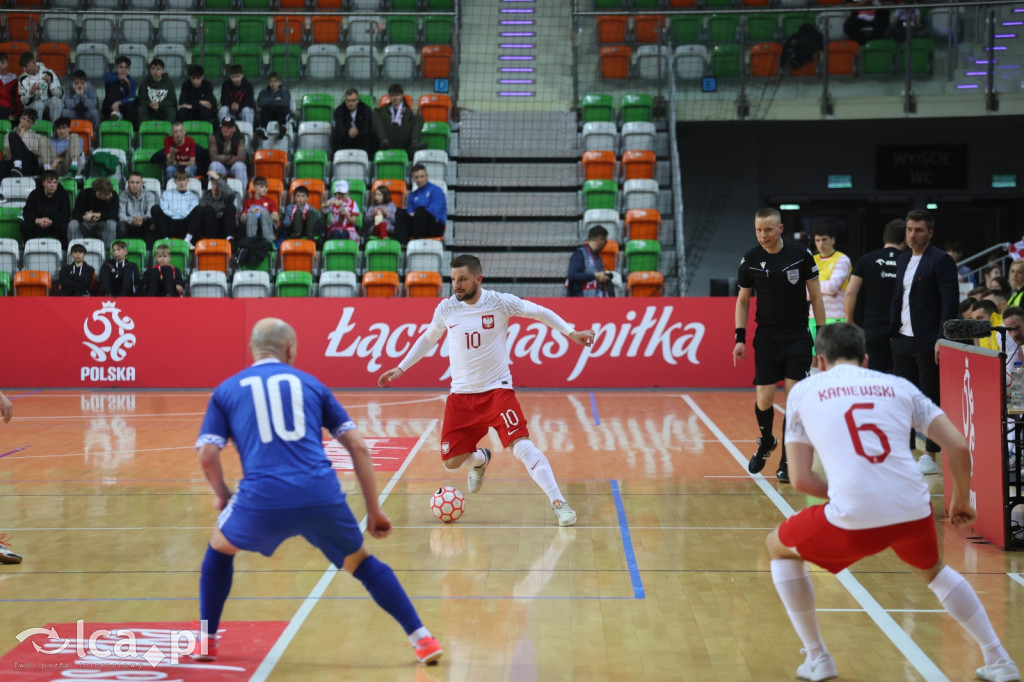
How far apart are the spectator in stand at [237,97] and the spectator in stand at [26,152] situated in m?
3.13

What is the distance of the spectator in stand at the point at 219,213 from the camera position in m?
18.1

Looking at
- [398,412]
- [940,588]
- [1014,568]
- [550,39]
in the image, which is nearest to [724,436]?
[398,412]

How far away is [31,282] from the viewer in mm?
17438

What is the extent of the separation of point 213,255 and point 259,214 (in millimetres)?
1015

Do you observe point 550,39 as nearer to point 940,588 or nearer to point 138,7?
point 138,7

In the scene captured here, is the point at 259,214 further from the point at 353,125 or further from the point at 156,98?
the point at 156,98

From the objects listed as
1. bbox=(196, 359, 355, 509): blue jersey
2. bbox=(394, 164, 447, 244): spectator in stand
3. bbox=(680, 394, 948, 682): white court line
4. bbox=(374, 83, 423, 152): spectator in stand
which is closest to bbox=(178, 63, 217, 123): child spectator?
bbox=(374, 83, 423, 152): spectator in stand

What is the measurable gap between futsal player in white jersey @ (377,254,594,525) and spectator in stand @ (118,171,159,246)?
11.3 meters

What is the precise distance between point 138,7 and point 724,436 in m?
17.5

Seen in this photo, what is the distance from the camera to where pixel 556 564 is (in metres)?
7.21

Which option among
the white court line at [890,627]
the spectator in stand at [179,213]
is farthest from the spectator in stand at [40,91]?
the white court line at [890,627]

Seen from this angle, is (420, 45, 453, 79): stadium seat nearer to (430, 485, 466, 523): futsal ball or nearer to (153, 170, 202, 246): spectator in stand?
(153, 170, 202, 246): spectator in stand

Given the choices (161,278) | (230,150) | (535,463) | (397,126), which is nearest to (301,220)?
(230,150)

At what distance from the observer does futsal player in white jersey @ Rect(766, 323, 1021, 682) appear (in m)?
4.62
